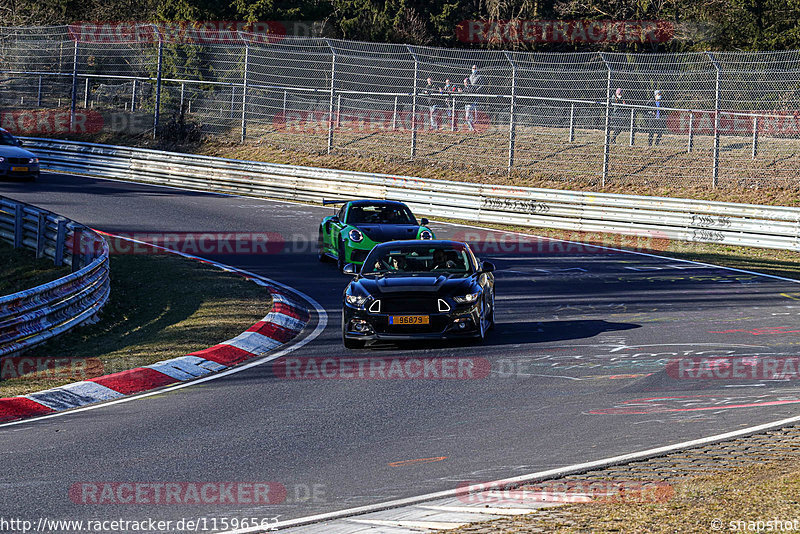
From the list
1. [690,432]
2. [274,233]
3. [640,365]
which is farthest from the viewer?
[274,233]

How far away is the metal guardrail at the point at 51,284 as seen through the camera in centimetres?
1221

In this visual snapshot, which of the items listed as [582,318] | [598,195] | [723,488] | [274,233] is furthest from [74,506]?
[598,195]

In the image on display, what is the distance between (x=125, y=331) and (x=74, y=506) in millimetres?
7706

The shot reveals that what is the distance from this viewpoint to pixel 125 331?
46.2 feet

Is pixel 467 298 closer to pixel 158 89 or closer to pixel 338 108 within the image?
pixel 338 108

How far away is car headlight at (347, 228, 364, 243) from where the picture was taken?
1789cm

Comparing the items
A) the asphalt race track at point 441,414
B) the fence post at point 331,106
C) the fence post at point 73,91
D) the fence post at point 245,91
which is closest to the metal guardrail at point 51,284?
the asphalt race track at point 441,414

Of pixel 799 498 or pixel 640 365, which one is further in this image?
pixel 640 365

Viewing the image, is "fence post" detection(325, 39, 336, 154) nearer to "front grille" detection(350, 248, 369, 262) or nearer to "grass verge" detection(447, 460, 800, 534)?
"front grille" detection(350, 248, 369, 262)

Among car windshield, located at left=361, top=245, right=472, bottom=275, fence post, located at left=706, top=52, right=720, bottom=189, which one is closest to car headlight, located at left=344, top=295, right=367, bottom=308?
car windshield, located at left=361, top=245, right=472, bottom=275

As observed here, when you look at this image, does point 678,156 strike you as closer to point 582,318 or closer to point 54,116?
point 582,318

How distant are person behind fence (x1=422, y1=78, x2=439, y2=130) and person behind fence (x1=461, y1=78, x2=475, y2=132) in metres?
0.96

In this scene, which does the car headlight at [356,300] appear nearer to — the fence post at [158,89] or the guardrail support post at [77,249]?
the guardrail support post at [77,249]

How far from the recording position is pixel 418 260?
44.2ft
